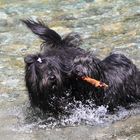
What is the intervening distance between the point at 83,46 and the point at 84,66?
2.05m

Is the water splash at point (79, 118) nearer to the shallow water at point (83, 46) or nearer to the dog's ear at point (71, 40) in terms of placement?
the shallow water at point (83, 46)

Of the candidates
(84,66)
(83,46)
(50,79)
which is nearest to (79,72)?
(84,66)

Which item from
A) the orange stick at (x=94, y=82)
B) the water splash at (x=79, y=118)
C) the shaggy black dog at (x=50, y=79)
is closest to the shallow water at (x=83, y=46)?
the water splash at (x=79, y=118)

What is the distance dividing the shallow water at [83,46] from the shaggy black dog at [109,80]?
0.11m

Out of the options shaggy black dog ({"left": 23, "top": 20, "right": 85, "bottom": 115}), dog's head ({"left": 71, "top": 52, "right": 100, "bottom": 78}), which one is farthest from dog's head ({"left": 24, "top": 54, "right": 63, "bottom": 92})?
dog's head ({"left": 71, "top": 52, "right": 100, "bottom": 78})

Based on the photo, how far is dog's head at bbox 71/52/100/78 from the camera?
4809mm

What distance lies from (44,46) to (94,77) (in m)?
0.67

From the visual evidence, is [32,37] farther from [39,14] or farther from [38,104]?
[38,104]

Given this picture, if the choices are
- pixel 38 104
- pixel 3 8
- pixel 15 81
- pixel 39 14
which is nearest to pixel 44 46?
pixel 38 104

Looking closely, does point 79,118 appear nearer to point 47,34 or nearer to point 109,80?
point 109,80

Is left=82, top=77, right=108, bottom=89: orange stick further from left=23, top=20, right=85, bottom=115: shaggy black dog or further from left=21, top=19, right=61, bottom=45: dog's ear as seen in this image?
left=21, top=19, right=61, bottom=45: dog's ear

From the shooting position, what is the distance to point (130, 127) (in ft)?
16.1

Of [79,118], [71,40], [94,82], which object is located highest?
[71,40]

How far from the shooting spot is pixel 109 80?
517 cm
